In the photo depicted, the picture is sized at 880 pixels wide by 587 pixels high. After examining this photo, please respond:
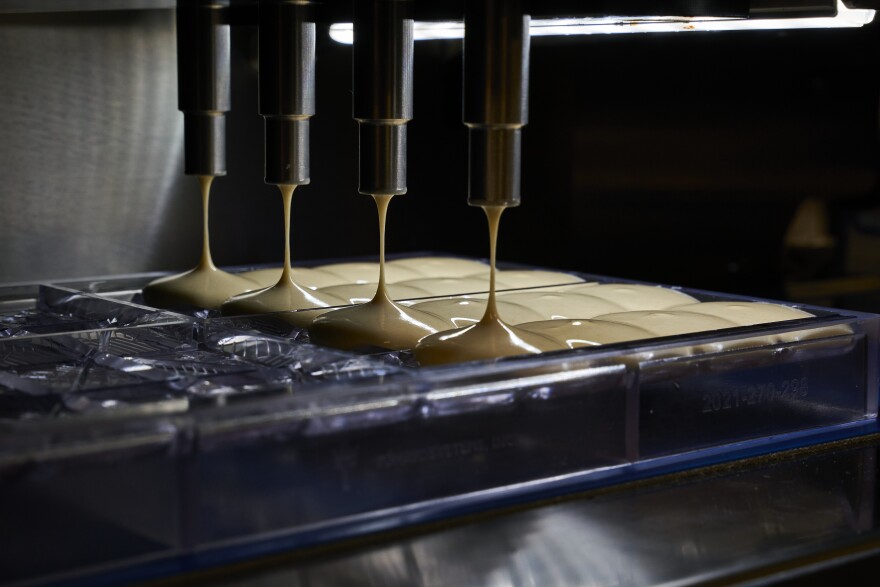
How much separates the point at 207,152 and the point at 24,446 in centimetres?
63

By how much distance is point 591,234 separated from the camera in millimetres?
1701

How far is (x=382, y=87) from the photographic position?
3.15 ft

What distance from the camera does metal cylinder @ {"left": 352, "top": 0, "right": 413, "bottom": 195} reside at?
95 centimetres

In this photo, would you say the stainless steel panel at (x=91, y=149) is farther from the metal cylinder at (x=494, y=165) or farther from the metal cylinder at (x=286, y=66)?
the metal cylinder at (x=494, y=165)

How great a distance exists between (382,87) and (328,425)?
346 mm

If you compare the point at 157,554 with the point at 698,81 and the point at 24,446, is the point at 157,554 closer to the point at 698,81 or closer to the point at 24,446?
the point at 24,446

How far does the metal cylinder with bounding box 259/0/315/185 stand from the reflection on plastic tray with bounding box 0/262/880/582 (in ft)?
0.68

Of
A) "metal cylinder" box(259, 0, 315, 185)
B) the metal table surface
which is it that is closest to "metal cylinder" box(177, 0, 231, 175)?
"metal cylinder" box(259, 0, 315, 185)

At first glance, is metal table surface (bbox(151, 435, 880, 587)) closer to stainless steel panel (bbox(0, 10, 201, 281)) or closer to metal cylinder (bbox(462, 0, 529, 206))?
metal cylinder (bbox(462, 0, 529, 206))

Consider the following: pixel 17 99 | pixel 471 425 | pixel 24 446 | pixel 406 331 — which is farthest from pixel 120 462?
pixel 17 99

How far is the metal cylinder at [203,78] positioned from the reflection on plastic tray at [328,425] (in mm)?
259

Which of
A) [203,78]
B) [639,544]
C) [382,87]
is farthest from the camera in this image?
[203,78]

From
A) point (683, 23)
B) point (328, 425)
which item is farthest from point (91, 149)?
point (328, 425)

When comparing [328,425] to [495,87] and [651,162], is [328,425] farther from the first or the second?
[651,162]
